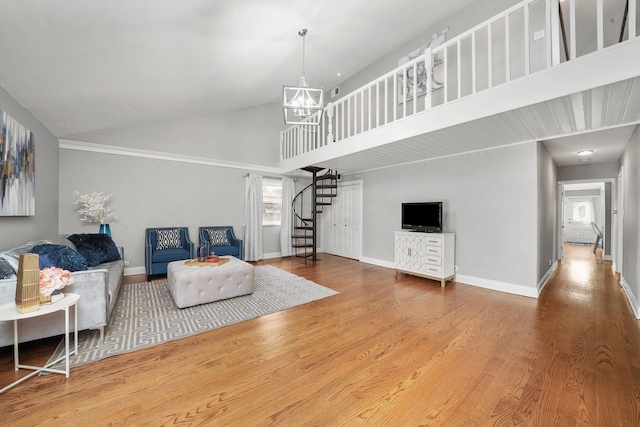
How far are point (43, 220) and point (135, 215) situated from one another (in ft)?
4.49

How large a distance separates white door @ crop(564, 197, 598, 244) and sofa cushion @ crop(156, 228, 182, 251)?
46.8ft

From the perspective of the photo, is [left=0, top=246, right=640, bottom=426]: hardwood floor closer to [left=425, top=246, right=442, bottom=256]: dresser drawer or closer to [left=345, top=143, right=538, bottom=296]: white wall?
[left=345, top=143, right=538, bottom=296]: white wall

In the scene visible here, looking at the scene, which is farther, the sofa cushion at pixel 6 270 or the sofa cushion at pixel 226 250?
the sofa cushion at pixel 226 250

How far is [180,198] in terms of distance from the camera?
547cm

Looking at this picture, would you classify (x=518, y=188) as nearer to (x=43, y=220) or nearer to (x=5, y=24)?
(x=5, y=24)

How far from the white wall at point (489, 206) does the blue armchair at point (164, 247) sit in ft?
15.2

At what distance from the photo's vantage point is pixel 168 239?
198 inches

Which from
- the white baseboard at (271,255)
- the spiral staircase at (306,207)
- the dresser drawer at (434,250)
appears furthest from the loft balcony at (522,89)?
the white baseboard at (271,255)

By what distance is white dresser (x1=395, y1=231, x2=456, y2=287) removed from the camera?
14.0 ft

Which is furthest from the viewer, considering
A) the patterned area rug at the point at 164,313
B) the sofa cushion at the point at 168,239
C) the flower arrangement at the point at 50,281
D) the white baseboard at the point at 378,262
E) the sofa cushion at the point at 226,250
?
the white baseboard at the point at 378,262

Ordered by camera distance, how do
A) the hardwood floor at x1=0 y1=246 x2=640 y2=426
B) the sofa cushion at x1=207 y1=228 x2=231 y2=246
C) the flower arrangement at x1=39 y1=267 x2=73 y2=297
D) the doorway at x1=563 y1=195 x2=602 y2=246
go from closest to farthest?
the hardwood floor at x1=0 y1=246 x2=640 y2=426 < the flower arrangement at x1=39 y1=267 x2=73 y2=297 < the sofa cushion at x1=207 y1=228 x2=231 y2=246 < the doorway at x1=563 y1=195 x2=602 y2=246

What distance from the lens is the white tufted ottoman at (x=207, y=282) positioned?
10.4ft

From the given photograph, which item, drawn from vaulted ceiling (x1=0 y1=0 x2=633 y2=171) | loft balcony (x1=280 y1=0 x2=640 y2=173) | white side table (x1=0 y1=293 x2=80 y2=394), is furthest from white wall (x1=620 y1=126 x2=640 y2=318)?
white side table (x1=0 y1=293 x2=80 y2=394)

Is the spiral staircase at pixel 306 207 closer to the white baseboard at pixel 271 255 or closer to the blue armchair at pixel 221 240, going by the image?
the white baseboard at pixel 271 255
